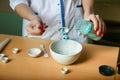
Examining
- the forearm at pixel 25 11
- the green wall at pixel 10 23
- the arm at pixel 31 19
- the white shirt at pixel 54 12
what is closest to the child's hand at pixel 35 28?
the arm at pixel 31 19

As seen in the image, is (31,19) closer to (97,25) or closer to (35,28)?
(35,28)

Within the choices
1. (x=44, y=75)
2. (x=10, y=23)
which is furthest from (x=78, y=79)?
(x=10, y=23)

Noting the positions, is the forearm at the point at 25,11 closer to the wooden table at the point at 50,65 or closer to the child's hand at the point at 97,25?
the wooden table at the point at 50,65

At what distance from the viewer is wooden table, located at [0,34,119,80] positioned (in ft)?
2.56

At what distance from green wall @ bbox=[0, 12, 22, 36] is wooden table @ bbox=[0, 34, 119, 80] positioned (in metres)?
0.89

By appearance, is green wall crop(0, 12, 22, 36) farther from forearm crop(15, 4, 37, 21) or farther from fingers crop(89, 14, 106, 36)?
Answer: fingers crop(89, 14, 106, 36)

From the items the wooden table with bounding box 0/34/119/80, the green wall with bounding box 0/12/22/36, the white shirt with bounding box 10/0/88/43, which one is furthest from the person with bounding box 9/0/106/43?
the green wall with bounding box 0/12/22/36

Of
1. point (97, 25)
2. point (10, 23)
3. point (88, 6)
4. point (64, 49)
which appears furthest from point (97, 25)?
point (10, 23)

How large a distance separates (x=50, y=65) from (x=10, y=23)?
1139 millimetres

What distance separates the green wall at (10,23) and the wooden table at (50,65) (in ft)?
2.92

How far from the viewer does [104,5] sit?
1942mm

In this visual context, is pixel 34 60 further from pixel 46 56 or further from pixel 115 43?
pixel 115 43

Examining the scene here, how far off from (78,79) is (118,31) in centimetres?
136

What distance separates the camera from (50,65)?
2.73 ft
